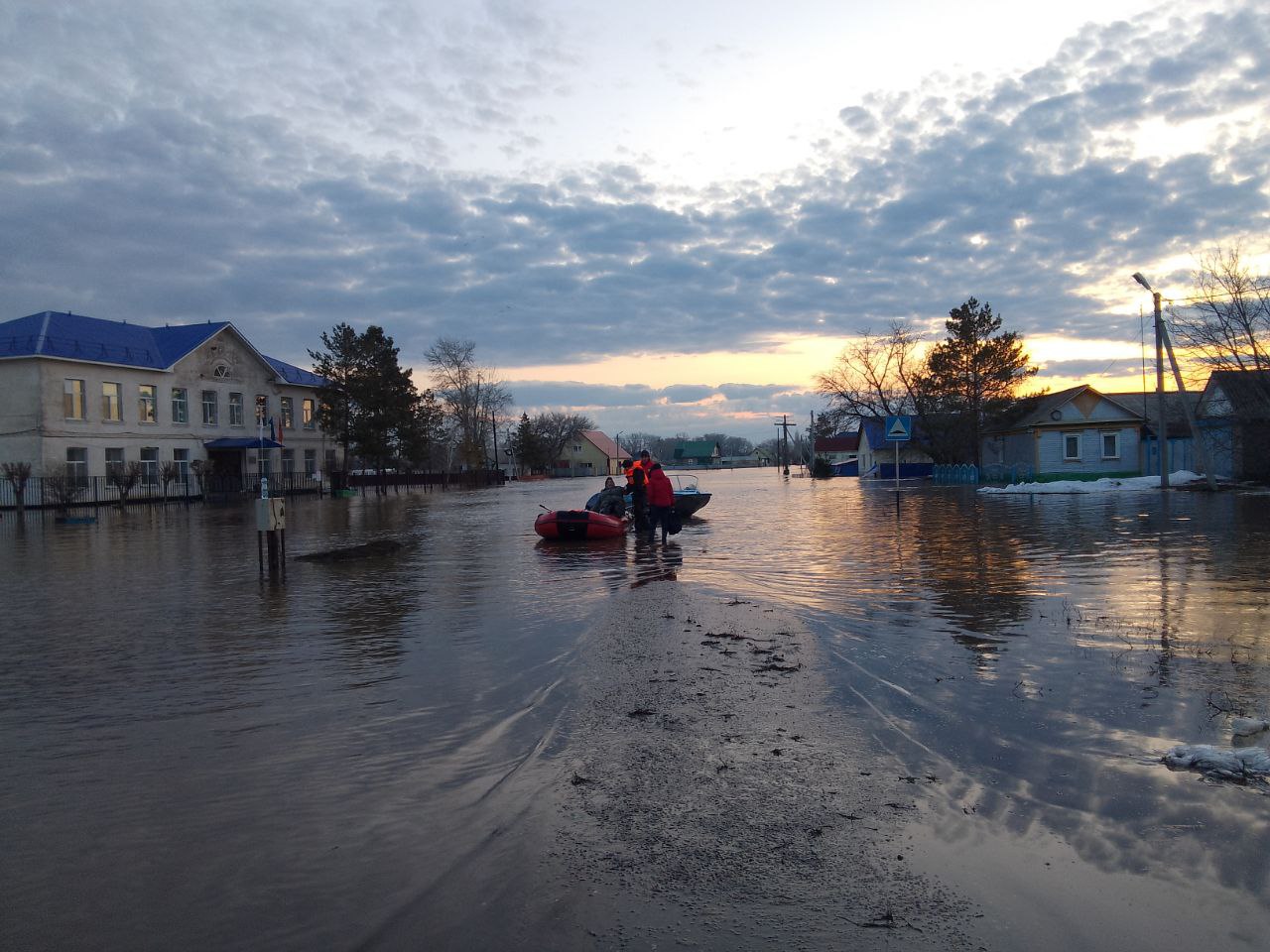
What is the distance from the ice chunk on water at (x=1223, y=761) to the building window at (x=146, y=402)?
1962 inches

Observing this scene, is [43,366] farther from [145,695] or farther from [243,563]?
[145,695]

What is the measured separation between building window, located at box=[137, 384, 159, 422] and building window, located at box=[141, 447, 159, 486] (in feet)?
5.49

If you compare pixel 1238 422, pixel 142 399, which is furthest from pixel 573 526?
pixel 142 399

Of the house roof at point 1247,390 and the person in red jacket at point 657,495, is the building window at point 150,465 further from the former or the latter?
the house roof at point 1247,390

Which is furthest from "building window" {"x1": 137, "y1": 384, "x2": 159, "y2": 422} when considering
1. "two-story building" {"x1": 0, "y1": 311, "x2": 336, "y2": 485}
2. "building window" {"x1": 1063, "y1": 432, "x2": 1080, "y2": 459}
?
"building window" {"x1": 1063, "y1": 432, "x2": 1080, "y2": 459}

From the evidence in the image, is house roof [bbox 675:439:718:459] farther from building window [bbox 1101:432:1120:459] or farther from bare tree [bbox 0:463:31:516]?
bare tree [bbox 0:463:31:516]

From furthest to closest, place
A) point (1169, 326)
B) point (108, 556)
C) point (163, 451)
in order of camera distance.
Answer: point (163, 451)
point (1169, 326)
point (108, 556)

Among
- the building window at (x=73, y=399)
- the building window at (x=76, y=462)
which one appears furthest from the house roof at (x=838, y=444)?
the building window at (x=73, y=399)

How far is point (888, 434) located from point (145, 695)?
20143mm

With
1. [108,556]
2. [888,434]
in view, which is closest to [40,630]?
[108,556]

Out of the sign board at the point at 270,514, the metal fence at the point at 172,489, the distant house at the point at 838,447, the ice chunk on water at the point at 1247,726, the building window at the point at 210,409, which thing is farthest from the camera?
the distant house at the point at 838,447

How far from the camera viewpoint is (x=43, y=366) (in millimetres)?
39188

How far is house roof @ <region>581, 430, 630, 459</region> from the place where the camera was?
13989 centimetres

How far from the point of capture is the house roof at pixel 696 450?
18571 centimetres
